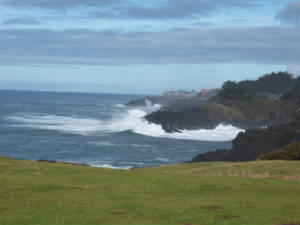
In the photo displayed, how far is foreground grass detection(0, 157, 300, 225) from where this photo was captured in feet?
39.4

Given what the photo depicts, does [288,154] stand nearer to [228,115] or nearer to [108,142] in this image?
[108,142]

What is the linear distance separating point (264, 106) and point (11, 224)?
92.5 metres

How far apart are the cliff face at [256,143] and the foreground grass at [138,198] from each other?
82.7 feet

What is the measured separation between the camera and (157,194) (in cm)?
1532

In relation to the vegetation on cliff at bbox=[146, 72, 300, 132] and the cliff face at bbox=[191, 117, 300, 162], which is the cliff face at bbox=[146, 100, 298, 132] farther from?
the cliff face at bbox=[191, 117, 300, 162]

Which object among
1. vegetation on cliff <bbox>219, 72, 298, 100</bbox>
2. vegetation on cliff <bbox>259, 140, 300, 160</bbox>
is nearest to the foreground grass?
vegetation on cliff <bbox>259, 140, 300, 160</bbox>

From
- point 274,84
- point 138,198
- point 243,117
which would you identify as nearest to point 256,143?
point 138,198

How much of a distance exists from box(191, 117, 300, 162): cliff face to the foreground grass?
82.7 feet

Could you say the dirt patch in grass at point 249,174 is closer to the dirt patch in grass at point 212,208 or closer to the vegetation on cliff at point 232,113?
the dirt patch in grass at point 212,208

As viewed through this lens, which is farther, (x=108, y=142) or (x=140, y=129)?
(x=140, y=129)

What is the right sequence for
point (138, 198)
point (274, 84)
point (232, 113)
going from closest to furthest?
1. point (138, 198)
2. point (232, 113)
3. point (274, 84)

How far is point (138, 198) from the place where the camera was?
47.6ft

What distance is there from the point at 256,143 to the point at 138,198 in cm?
3578

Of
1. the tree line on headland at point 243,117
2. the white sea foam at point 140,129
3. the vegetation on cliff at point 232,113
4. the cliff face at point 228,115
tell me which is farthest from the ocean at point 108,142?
the tree line on headland at point 243,117
